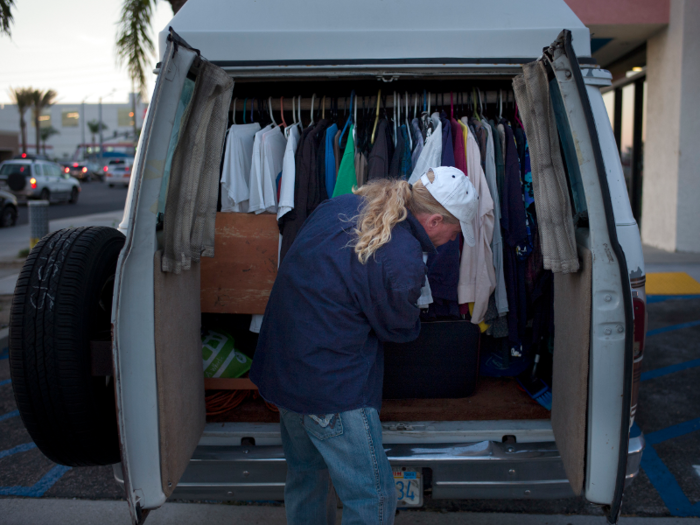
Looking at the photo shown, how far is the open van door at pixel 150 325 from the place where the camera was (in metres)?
1.92

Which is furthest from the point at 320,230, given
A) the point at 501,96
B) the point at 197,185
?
the point at 501,96

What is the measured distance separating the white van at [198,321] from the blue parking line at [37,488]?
128 cm

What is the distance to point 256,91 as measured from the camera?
12.2 ft

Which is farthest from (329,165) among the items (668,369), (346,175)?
(668,369)

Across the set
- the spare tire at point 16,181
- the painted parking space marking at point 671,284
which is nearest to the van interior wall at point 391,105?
the painted parking space marking at point 671,284

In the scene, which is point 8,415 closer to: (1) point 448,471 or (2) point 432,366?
(2) point 432,366

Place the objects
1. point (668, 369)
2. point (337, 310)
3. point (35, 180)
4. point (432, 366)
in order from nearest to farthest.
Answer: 1. point (337, 310)
2. point (432, 366)
3. point (668, 369)
4. point (35, 180)

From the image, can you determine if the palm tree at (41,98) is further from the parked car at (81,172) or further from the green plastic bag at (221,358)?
the green plastic bag at (221,358)

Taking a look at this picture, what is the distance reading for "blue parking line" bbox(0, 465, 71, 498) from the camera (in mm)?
3172

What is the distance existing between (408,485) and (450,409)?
59 centimetres

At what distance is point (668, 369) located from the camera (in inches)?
196

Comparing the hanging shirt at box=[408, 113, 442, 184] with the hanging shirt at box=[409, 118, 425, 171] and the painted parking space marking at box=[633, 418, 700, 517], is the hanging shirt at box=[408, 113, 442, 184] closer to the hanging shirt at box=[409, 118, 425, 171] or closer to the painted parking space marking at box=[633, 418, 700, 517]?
the hanging shirt at box=[409, 118, 425, 171]

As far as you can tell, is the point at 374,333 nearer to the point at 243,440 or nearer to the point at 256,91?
the point at 243,440

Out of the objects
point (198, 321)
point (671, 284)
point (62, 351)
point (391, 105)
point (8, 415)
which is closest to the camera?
point (62, 351)
